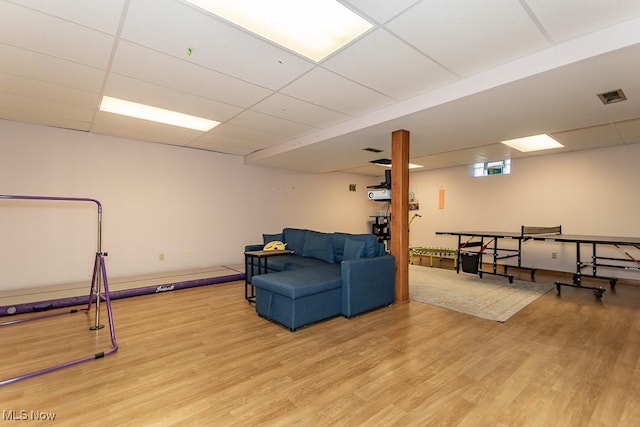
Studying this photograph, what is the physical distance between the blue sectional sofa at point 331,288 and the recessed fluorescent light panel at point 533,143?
332 centimetres

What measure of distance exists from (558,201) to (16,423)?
8.42m

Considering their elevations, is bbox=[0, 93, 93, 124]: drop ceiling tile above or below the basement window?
above

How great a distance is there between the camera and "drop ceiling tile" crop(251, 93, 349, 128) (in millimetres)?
3424

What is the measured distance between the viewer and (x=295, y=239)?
5453mm

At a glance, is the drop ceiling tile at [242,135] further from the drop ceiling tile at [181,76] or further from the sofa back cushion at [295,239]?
the sofa back cushion at [295,239]

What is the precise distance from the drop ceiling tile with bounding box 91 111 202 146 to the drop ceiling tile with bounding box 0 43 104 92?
3.16ft

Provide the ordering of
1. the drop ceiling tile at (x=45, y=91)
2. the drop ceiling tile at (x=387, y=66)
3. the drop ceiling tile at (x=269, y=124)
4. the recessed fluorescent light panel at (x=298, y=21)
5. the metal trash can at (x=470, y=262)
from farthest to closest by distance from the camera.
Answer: the metal trash can at (x=470, y=262) < the drop ceiling tile at (x=269, y=124) < the drop ceiling tile at (x=45, y=91) < the drop ceiling tile at (x=387, y=66) < the recessed fluorescent light panel at (x=298, y=21)

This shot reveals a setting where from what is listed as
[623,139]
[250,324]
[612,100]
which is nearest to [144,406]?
[250,324]

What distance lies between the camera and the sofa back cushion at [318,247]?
462 cm

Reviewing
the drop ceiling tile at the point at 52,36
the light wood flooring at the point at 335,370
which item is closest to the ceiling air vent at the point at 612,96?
the light wood flooring at the point at 335,370

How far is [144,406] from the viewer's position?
189 centimetres

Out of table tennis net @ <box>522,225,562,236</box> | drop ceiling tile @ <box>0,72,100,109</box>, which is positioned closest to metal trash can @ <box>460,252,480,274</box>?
table tennis net @ <box>522,225,562,236</box>

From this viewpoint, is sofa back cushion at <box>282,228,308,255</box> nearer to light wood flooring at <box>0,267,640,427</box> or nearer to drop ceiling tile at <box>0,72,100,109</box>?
light wood flooring at <box>0,267,640,427</box>

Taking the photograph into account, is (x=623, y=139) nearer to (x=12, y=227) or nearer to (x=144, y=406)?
(x=144, y=406)
